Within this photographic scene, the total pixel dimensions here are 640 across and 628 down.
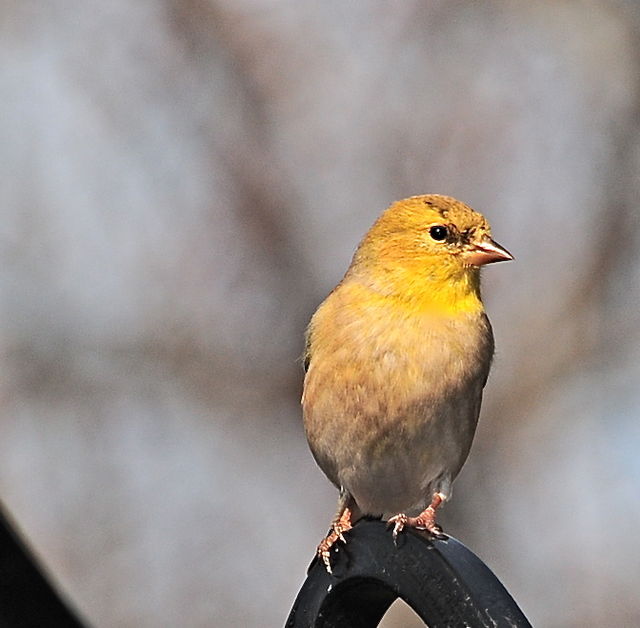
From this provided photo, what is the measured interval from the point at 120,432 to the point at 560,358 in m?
2.83

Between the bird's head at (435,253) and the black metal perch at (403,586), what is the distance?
1.12m

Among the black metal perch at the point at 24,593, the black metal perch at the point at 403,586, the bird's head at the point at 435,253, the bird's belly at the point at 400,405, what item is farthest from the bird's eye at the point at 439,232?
the black metal perch at the point at 24,593

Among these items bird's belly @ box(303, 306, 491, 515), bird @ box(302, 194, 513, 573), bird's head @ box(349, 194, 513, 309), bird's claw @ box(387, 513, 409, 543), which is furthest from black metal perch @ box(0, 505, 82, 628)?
bird's head @ box(349, 194, 513, 309)

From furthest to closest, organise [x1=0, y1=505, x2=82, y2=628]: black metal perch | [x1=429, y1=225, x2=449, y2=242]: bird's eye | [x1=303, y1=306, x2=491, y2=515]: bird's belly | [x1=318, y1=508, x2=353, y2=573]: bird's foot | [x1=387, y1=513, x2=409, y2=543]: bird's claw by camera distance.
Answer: [x1=429, y1=225, x2=449, y2=242]: bird's eye → [x1=303, y1=306, x2=491, y2=515]: bird's belly → [x1=318, y1=508, x2=353, y2=573]: bird's foot → [x1=387, y1=513, x2=409, y2=543]: bird's claw → [x1=0, y1=505, x2=82, y2=628]: black metal perch

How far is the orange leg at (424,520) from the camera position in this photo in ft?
8.73

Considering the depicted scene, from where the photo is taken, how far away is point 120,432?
322 inches

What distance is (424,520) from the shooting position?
338cm

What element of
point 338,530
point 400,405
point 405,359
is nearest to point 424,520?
point 338,530

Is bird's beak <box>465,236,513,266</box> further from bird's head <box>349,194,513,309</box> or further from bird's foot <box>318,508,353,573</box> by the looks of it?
bird's foot <box>318,508,353,573</box>

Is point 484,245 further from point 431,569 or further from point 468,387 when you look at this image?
point 431,569

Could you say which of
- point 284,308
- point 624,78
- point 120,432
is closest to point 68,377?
point 120,432

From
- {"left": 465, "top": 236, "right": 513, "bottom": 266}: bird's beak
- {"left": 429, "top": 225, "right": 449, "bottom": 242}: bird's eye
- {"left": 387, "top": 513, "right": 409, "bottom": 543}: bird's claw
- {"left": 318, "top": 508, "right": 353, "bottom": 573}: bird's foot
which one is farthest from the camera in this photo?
{"left": 429, "top": 225, "right": 449, "bottom": 242}: bird's eye

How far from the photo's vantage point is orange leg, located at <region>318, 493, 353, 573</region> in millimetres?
2913

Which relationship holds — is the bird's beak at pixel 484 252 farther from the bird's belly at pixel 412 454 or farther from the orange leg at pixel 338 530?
the orange leg at pixel 338 530
